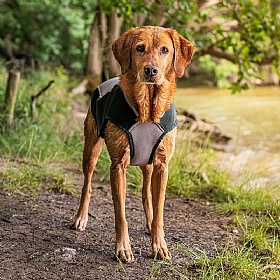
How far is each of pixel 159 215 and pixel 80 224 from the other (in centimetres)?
93

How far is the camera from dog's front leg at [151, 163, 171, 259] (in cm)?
420

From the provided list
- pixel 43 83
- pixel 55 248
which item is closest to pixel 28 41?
pixel 43 83

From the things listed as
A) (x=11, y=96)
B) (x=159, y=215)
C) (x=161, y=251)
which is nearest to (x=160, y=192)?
(x=159, y=215)

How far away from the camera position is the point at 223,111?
1416 cm

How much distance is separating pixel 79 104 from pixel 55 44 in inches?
259

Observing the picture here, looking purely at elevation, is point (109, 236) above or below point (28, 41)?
below

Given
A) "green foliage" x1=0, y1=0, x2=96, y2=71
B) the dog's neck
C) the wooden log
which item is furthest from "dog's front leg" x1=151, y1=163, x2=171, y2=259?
"green foliage" x1=0, y1=0, x2=96, y2=71

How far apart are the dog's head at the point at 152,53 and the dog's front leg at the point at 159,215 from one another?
2.41 ft

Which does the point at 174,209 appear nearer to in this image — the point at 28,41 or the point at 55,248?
the point at 55,248

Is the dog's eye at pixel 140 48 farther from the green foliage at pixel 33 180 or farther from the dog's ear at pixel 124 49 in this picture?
the green foliage at pixel 33 180

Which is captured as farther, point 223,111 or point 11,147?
point 223,111

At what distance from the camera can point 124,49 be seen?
405 cm

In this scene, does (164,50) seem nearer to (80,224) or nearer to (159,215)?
(159,215)

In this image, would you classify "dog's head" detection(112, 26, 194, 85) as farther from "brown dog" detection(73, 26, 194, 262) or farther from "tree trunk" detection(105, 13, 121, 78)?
"tree trunk" detection(105, 13, 121, 78)
